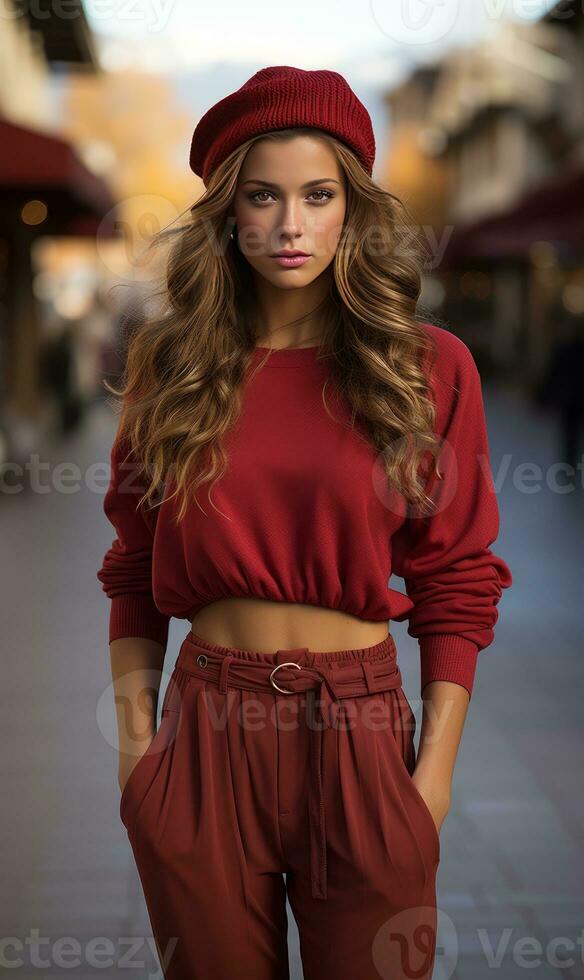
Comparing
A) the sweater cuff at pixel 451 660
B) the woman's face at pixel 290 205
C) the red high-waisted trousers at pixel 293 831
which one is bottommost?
the red high-waisted trousers at pixel 293 831

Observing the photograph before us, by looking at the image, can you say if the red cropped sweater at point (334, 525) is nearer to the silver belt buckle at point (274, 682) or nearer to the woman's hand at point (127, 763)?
the silver belt buckle at point (274, 682)

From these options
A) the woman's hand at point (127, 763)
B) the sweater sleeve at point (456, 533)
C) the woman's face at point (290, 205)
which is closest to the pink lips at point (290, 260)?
the woman's face at point (290, 205)

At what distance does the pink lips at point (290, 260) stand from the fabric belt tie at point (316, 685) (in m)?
0.59

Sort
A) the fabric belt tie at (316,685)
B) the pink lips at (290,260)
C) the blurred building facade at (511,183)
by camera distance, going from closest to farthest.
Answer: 1. the fabric belt tie at (316,685)
2. the pink lips at (290,260)
3. the blurred building facade at (511,183)

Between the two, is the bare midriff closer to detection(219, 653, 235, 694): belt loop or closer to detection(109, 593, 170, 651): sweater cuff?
detection(219, 653, 235, 694): belt loop

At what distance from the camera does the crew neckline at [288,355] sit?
2020 millimetres

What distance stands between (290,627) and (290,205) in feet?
2.09

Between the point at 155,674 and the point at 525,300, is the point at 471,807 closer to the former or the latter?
the point at 155,674

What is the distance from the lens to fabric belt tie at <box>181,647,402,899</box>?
1.83 m

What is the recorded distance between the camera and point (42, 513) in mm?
10789

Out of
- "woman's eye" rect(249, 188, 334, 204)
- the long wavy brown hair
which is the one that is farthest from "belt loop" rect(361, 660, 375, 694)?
"woman's eye" rect(249, 188, 334, 204)

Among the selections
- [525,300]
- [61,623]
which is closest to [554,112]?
[525,300]

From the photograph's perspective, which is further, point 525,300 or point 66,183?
point 525,300

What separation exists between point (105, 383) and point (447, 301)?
29214mm
